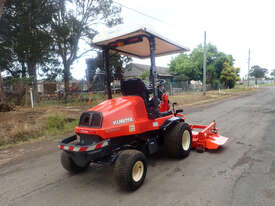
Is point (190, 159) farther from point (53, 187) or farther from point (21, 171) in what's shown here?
point (21, 171)

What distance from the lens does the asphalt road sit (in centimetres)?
273

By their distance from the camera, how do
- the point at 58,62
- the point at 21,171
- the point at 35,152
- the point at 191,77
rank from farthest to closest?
the point at 191,77, the point at 58,62, the point at 35,152, the point at 21,171

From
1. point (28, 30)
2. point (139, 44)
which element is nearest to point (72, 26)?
point (28, 30)

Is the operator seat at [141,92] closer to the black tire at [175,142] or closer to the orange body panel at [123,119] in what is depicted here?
the orange body panel at [123,119]

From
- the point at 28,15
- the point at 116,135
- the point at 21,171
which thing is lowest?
the point at 21,171

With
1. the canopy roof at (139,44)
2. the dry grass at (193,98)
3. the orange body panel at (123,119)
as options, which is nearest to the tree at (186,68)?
the dry grass at (193,98)

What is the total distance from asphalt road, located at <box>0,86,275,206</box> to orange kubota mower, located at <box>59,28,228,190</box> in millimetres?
251

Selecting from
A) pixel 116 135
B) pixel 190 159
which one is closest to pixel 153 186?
pixel 116 135

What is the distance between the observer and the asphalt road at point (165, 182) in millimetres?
2734

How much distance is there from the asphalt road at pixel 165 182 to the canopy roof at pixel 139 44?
248 centimetres

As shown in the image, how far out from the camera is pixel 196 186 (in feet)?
9.93

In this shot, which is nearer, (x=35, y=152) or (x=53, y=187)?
(x=53, y=187)

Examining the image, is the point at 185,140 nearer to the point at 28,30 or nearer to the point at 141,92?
the point at 141,92

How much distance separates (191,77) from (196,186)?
3294 cm
